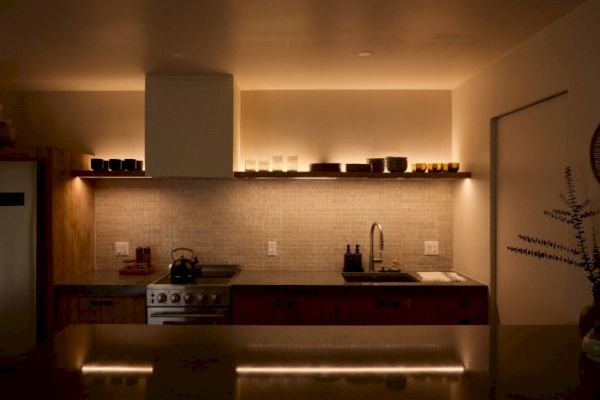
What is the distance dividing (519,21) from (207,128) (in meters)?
2.12

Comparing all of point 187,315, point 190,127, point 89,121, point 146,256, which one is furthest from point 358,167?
point 89,121

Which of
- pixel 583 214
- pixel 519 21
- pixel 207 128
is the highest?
pixel 519 21

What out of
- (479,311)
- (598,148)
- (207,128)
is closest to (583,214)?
(598,148)

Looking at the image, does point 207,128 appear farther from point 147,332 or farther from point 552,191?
point 552,191

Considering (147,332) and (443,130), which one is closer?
(147,332)

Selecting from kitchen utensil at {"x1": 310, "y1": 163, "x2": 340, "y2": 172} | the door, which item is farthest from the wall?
the door

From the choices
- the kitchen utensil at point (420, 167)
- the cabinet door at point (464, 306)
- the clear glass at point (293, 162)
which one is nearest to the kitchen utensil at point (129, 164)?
the clear glass at point (293, 162)

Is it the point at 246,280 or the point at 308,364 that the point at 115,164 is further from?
the point at 308,364

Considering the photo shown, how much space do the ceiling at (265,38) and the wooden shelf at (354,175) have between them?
0.69 m

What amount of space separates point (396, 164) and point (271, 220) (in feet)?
3.56

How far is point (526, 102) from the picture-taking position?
2.79 m

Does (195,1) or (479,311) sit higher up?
(195,1)

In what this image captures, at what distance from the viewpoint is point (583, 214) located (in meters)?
2.19

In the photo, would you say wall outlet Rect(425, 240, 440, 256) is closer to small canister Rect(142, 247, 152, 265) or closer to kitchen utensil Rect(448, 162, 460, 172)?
kitchen utensil Rect(448, 162, 460, 172)
